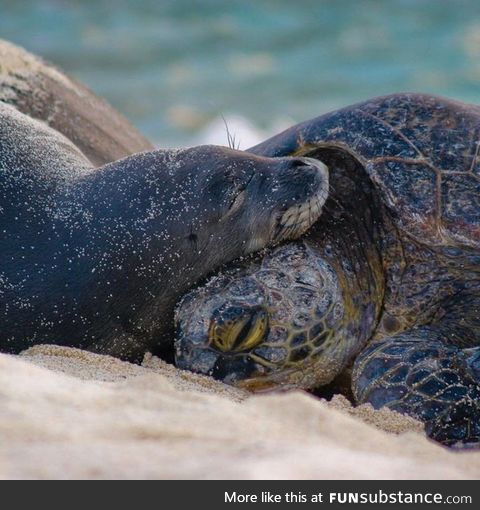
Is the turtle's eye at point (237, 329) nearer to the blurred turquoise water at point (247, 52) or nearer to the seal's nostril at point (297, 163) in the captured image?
the seal's nostril at point (297, 163)

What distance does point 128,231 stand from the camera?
3.46m

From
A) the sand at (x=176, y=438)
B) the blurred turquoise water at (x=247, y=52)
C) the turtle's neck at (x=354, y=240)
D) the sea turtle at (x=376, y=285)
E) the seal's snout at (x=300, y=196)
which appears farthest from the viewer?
the blurred turquoise water at (x=247, y=52)

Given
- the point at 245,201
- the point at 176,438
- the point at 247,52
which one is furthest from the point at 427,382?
the point at 247,52

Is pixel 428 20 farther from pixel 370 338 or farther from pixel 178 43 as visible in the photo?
pixel 370 338

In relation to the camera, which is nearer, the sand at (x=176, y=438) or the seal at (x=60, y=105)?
the sand at (x=176, y=438)

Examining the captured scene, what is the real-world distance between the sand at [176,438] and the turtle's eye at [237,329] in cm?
63

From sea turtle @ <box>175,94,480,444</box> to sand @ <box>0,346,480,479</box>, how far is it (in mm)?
663

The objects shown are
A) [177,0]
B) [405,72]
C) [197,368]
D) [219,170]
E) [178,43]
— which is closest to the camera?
[197,368]

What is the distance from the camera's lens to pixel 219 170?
360 centimetres

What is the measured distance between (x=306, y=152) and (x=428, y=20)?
11.0 metres

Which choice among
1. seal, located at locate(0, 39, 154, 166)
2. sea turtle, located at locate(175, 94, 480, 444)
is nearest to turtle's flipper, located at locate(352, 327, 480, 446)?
sea turtle, located at locate(175, 94, 480, 444)

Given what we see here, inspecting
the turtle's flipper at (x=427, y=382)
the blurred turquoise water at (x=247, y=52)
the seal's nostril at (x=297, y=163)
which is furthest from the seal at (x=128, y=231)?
the blurred turquoise water at (x=247, y=52)

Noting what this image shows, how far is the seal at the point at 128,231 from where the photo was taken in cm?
337

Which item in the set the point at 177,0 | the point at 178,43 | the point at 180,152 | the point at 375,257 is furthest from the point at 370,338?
the point at 177,0
